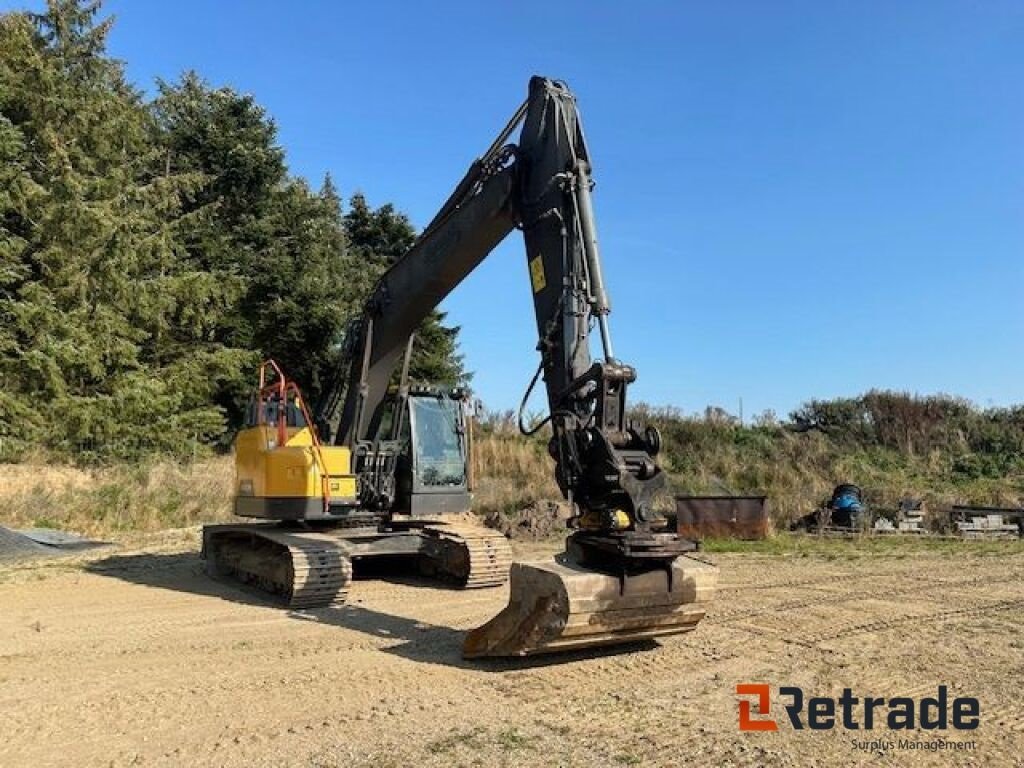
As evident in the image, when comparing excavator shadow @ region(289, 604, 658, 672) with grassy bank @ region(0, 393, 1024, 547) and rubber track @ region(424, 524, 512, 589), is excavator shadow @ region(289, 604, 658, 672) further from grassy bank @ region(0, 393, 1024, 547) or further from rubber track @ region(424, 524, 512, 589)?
grassy bank @ region(0, 393, 1024, 547)

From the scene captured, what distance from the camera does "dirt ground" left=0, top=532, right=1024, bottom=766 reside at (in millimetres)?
4195

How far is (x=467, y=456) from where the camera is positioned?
33.1 feet

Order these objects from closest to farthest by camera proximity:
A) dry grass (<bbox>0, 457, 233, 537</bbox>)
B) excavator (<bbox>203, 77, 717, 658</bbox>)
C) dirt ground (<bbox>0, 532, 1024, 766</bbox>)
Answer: dirt ground (<bbox>0, 532, 1024, 766</bbox>) → excavator (<bbox>203, 77, 717, 658</bbox>) → dry grass (<bbox>0, 457, 233, 537</bbox>)

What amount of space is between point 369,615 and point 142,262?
18162mm

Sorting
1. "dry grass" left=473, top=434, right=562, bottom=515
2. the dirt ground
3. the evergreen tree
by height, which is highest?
the evergreen tree

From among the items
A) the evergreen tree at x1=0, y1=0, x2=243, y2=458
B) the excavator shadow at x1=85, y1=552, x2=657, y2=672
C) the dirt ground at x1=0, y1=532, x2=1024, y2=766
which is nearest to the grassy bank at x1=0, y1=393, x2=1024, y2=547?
the evergreen tree at x1=0, y1=0, x2=243, y2=458

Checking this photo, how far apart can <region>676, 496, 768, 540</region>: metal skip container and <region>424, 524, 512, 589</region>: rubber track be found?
5545 mm

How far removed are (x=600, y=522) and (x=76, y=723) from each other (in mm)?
3233

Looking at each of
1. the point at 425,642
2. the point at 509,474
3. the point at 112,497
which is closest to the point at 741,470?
the point at 509,474

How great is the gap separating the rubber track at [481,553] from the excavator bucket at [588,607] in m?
3.19

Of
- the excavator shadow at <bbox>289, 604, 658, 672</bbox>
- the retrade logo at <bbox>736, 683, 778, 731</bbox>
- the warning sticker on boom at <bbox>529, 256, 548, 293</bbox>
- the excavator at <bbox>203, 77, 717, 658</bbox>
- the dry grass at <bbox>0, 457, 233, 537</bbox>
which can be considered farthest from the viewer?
the dry grass at <bbox>0, 457, 233, 537</bbox>

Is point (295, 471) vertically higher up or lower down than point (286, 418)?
lower down

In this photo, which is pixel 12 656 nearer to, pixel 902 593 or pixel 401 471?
pixel 401 471

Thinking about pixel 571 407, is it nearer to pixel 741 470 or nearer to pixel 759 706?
pixel 759 706
